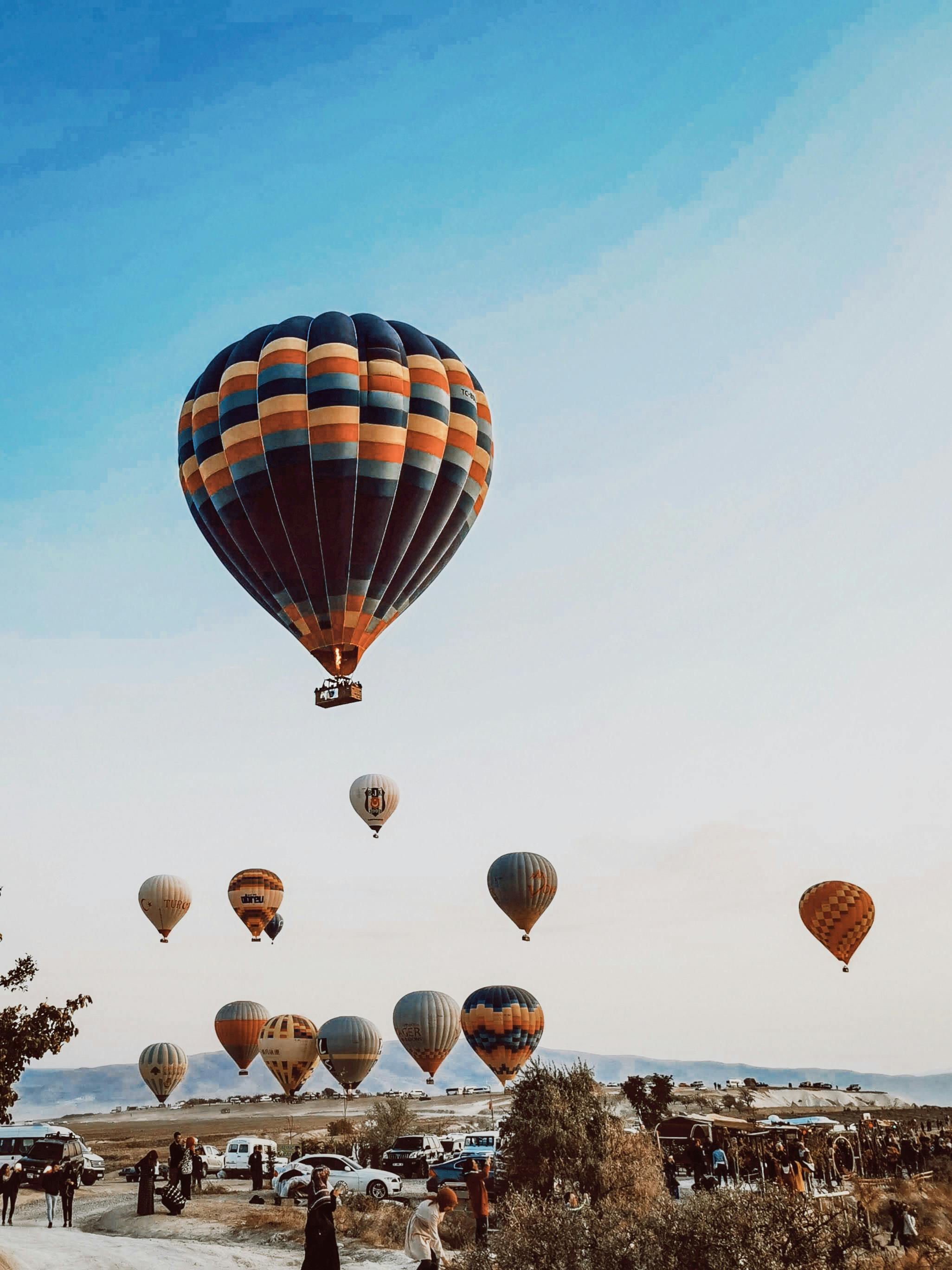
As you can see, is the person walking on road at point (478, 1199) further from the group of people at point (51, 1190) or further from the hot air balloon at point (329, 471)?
the hot air balloon at point (329, 471)

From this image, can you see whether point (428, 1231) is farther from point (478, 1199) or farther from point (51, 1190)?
point (51, 1190)

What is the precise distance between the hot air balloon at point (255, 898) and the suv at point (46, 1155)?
2062 cm

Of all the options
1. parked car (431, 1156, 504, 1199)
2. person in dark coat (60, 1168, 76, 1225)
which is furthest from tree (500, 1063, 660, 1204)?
person in dark coat (60, 1168, 76, 1225)

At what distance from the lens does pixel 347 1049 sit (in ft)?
175

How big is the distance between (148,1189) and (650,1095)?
136 ft

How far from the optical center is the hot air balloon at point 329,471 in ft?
107

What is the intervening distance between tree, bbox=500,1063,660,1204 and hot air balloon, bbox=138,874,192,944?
1537 inches

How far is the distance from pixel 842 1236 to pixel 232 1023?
51989 millimetres

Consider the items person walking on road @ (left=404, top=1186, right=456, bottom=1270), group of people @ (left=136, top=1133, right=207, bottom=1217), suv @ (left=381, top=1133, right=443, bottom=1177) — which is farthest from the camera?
suv @ (left=381, top=1133, right=443, bottom=1177)

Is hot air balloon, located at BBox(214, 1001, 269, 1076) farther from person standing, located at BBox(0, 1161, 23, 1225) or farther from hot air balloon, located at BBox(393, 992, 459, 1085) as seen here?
person standing, located at BBox(0, 1161, 23, 1225)

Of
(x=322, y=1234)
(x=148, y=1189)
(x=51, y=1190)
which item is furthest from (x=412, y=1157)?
(x=322, y=1234)

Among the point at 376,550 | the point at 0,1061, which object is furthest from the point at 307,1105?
the point at 0,1061

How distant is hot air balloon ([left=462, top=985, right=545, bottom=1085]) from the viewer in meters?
49.7

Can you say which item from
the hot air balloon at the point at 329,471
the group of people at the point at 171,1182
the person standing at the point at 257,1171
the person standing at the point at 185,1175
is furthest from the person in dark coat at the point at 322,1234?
the person standing at the point at 257,1171
